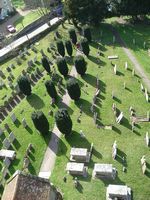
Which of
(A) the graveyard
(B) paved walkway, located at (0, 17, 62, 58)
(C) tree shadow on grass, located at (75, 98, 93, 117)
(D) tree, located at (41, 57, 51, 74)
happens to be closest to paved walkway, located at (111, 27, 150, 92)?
(A) the graveyard

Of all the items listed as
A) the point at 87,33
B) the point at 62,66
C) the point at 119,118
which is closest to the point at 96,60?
the point at 87,33

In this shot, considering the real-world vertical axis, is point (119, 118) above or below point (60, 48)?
below

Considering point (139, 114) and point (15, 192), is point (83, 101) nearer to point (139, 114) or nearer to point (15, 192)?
point (139, 114)

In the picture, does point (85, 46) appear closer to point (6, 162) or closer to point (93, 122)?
point (93, 122)

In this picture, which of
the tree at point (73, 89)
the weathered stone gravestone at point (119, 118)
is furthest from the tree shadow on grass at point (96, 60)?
the weathered stone gravestone at point (119, 118)

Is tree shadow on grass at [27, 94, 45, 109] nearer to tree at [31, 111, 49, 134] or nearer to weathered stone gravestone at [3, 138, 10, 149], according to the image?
tree at [31, 111, 49, 134]
